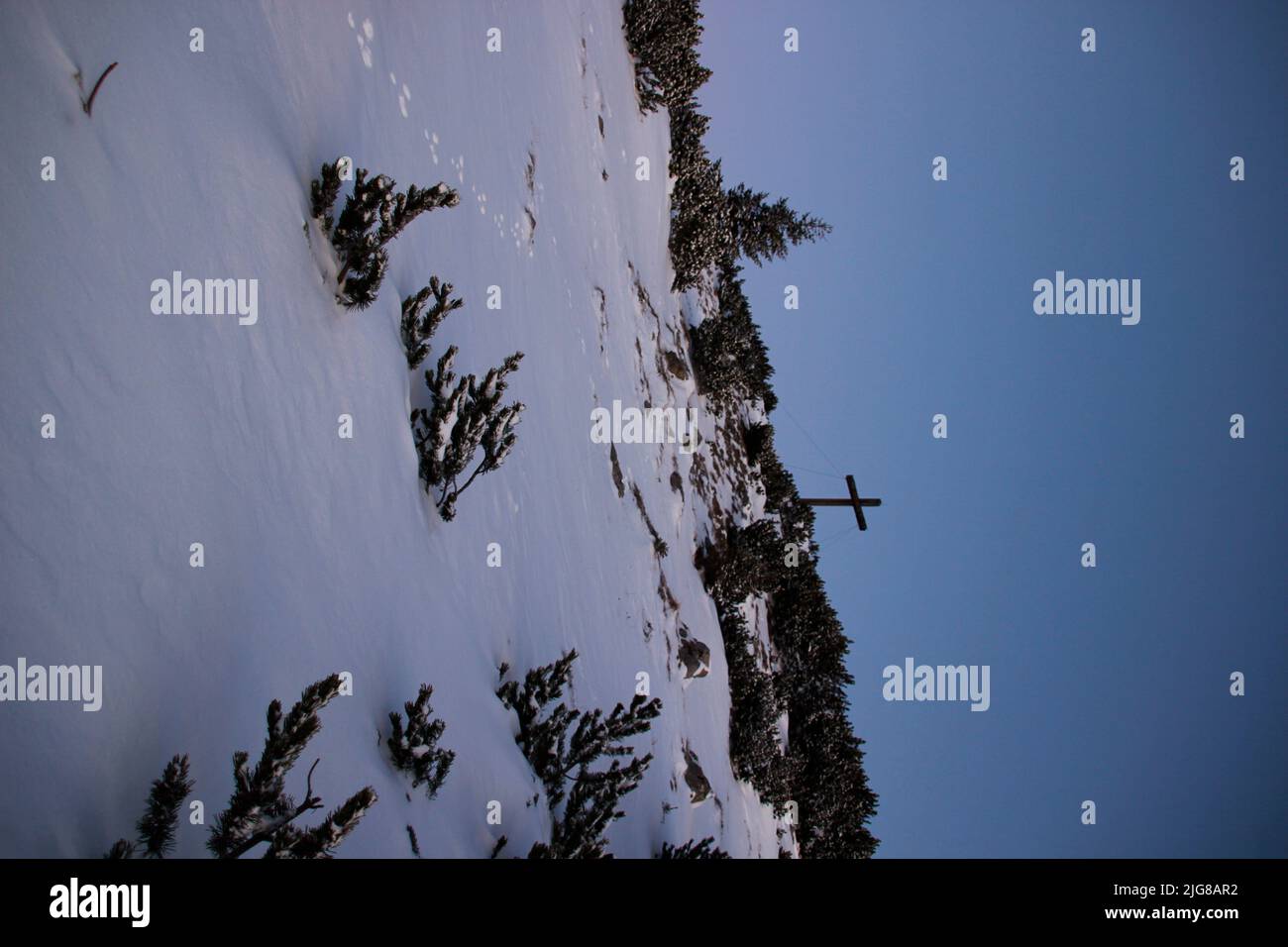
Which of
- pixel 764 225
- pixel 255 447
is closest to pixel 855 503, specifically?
pixel 764 225

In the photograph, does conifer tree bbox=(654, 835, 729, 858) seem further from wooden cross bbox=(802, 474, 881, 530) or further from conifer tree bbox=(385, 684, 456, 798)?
wooden cross bbox=(802, 474, 881, 530)

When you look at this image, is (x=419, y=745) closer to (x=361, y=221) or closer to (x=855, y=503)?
(x=361, y=221)

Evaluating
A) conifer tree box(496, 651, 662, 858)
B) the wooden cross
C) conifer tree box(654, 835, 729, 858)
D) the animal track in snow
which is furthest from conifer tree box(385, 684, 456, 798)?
the wooden cross

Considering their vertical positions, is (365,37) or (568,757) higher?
(365,37)

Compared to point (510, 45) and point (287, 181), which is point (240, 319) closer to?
point (287, 181)

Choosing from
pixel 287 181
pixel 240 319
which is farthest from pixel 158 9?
pixel 240 319

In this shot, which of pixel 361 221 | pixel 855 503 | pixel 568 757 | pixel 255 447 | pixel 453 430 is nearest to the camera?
pixel 255 447

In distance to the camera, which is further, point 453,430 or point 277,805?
point 453,430
